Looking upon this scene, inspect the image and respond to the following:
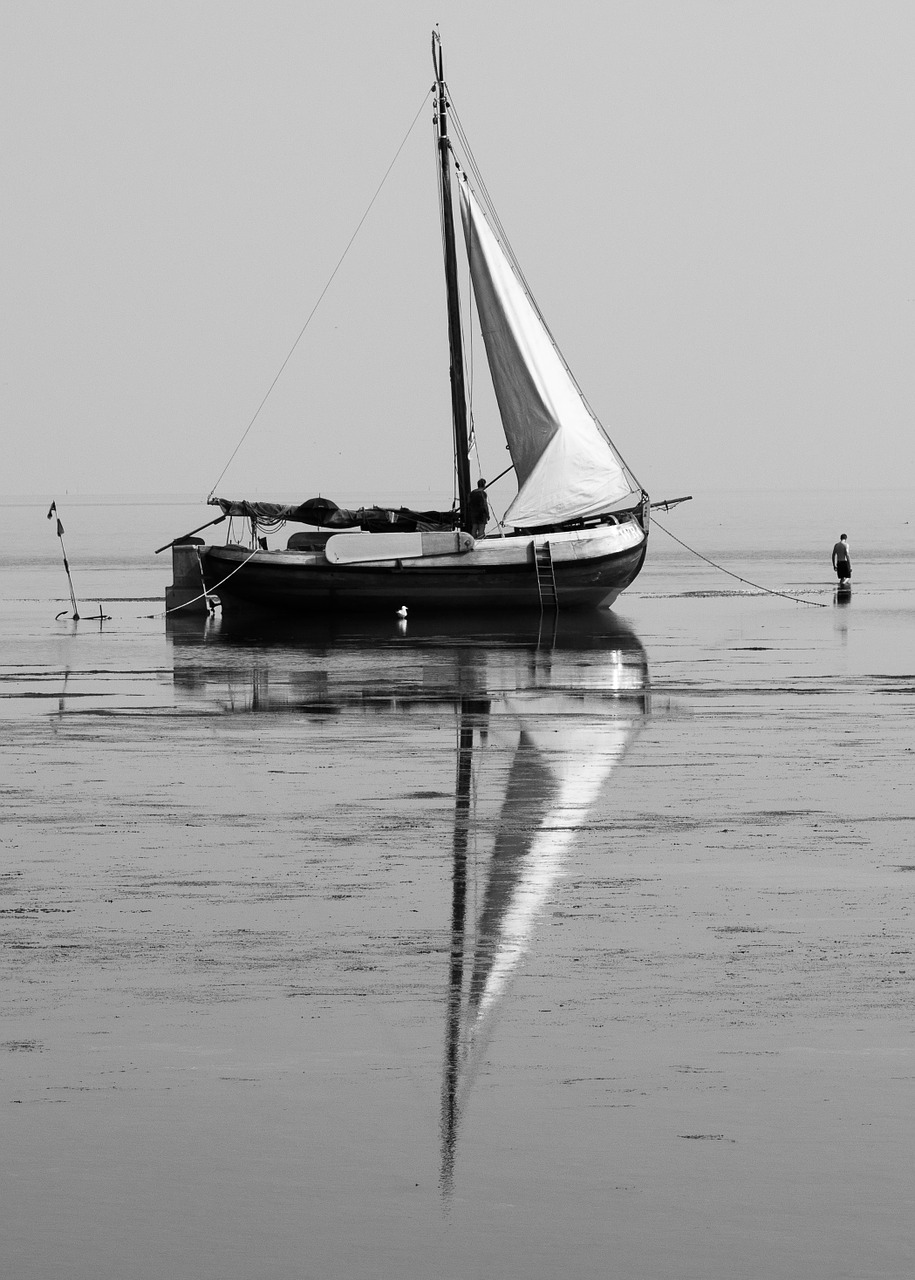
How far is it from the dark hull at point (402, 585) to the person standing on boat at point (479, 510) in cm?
266

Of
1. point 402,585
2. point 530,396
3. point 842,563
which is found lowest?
point 842,563

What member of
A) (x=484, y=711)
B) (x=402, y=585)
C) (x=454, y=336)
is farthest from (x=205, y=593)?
(x=484, y=711)

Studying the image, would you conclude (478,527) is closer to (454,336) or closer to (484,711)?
(454,336)

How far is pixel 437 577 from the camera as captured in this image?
134ft

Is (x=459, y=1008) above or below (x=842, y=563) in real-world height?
above

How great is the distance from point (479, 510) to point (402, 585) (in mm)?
3679

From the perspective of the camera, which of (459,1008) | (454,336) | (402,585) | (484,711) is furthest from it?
(454,336)

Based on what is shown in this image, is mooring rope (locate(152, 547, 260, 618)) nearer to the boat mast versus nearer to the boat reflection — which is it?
the boat reflection

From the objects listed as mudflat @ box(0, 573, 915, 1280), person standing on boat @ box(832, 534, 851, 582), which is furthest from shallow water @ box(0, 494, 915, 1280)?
person standing on boat @ box(832, 534, 851, 582)

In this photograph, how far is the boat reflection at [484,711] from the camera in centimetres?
902

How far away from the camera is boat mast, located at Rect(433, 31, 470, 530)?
142 feet

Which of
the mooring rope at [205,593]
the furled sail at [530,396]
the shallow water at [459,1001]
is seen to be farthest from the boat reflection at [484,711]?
the furled sail at [530,396]

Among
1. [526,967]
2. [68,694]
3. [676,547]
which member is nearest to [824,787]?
[526,967]

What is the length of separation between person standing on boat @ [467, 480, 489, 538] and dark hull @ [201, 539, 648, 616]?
105 inches
